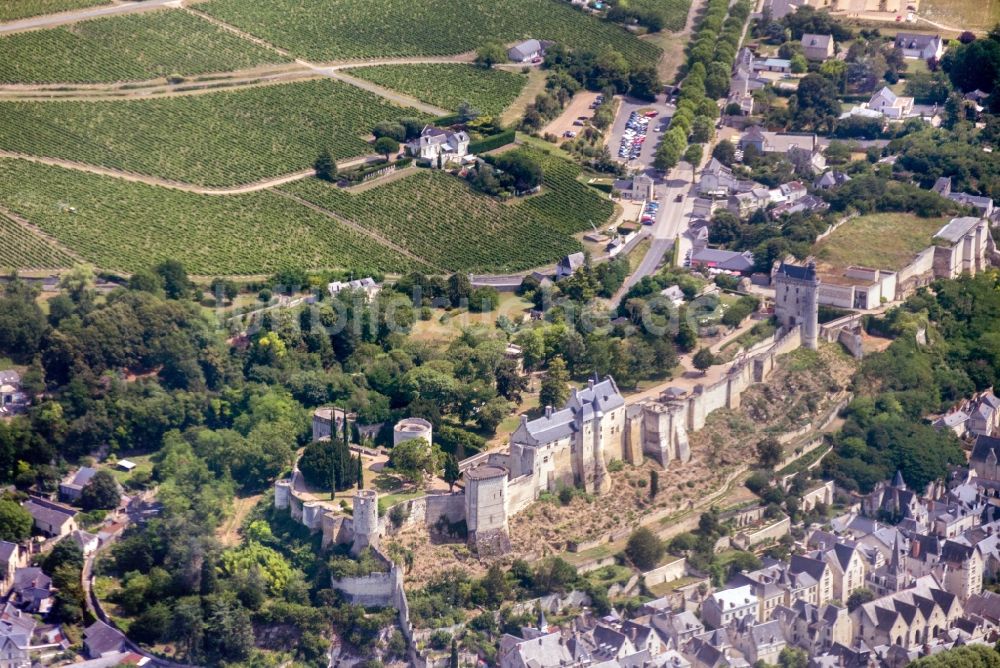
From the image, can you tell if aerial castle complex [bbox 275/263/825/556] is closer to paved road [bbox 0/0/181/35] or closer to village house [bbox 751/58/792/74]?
village house [bbox 751/58/792/74]

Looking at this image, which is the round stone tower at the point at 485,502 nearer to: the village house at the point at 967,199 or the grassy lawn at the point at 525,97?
the village house at the point at 967,199

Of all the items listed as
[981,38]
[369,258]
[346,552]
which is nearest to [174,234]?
[369,258]

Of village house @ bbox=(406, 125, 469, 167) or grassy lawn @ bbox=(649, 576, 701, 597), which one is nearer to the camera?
grassy lawn @ bbox=(649, 576, 701, 597)

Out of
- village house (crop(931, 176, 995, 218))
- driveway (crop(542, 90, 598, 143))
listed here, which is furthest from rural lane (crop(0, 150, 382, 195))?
village house (crop(931, 176, 995, 218))

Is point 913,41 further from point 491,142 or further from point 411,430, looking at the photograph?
point 411,430

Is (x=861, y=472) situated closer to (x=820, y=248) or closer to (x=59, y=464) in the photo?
(x=820, y=248)

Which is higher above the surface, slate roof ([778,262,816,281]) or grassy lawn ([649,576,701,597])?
slate roof ([778,262,816,281])

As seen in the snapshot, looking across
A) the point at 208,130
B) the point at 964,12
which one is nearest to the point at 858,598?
the point at 208,130
